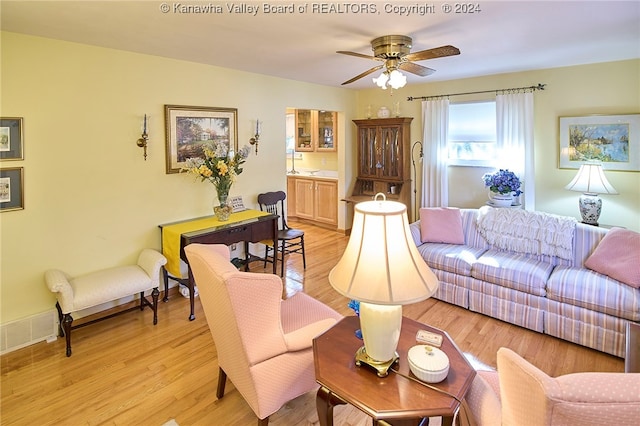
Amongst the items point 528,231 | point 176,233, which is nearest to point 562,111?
point 528,231

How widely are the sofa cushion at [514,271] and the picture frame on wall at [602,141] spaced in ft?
5.23

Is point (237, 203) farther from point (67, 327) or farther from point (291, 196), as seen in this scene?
point (291, 196)

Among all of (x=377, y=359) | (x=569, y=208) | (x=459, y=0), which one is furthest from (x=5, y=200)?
(x=569, y=208)

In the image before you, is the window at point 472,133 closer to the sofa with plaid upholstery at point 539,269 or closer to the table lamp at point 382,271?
the sofa with plaid upholstery at point 539,269

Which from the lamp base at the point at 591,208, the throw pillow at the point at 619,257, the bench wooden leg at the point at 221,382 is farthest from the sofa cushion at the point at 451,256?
the bench wooden leg at the point at 221,382

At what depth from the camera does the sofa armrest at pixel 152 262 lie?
3.28 meters

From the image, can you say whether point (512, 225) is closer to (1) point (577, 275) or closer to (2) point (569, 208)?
(1) point (577, 275)

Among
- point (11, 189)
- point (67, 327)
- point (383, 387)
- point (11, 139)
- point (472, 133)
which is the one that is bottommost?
point (67, 327)

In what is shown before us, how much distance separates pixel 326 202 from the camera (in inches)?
264

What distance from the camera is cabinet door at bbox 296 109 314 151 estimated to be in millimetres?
6977

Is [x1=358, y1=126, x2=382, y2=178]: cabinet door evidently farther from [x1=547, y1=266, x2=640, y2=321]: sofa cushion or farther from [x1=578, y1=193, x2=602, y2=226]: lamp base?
[x1=547, y1=266, x2=640, y2=321]: sofa cushion

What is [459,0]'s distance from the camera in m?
2.25

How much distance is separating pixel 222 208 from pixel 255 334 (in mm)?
2331

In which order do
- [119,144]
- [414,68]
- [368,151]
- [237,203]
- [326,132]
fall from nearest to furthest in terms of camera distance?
[414,68]
[119,144]
[237,203]
[368,151]
[326,132]
